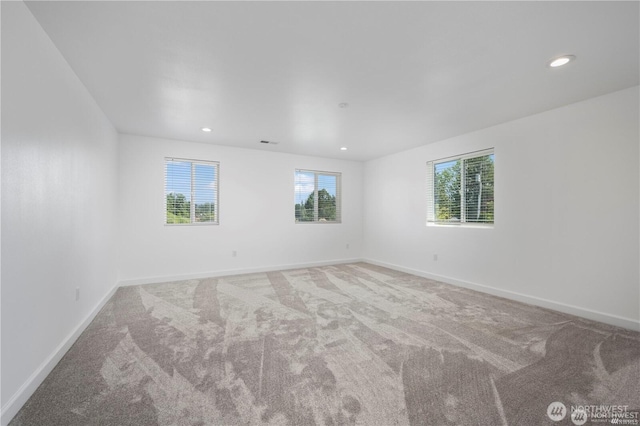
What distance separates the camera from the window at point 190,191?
4754 millimetres

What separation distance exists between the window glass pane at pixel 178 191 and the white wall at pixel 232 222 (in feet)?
0.44

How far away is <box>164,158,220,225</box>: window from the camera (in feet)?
15.6

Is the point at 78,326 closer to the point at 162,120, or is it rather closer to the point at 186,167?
the point at 162,120

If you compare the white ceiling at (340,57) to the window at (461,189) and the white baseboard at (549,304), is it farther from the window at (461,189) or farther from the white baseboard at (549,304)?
the white baseboard at (549,304)

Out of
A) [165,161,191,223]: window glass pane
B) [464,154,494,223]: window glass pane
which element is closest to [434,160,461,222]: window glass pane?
[464,154,494,223]: window glass pane

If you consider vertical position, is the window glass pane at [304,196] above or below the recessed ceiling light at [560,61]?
below

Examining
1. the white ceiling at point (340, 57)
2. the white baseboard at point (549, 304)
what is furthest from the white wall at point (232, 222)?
the white baseboard at point (549, 304)

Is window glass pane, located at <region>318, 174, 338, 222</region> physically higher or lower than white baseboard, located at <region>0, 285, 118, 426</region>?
higher

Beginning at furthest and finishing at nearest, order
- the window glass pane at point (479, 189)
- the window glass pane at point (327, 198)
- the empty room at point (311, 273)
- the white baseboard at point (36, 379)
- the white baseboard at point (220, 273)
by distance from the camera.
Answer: the window glass pane at point (327, 198), the white baseboard at point (220, 273), the window glass pane at point (479, 189), the empty room at point (311, 273), the white baseboard at point (36, 379)

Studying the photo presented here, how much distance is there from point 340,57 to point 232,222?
3783mm

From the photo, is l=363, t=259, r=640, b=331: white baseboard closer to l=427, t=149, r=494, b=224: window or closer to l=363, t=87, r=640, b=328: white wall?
l=363, t=87, r=640, b=328: white wall

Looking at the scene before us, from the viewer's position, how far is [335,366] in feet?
6.79

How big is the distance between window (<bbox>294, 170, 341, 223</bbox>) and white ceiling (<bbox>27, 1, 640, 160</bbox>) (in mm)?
2379

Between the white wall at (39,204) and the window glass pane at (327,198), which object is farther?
the window glass pane at (327,198)
